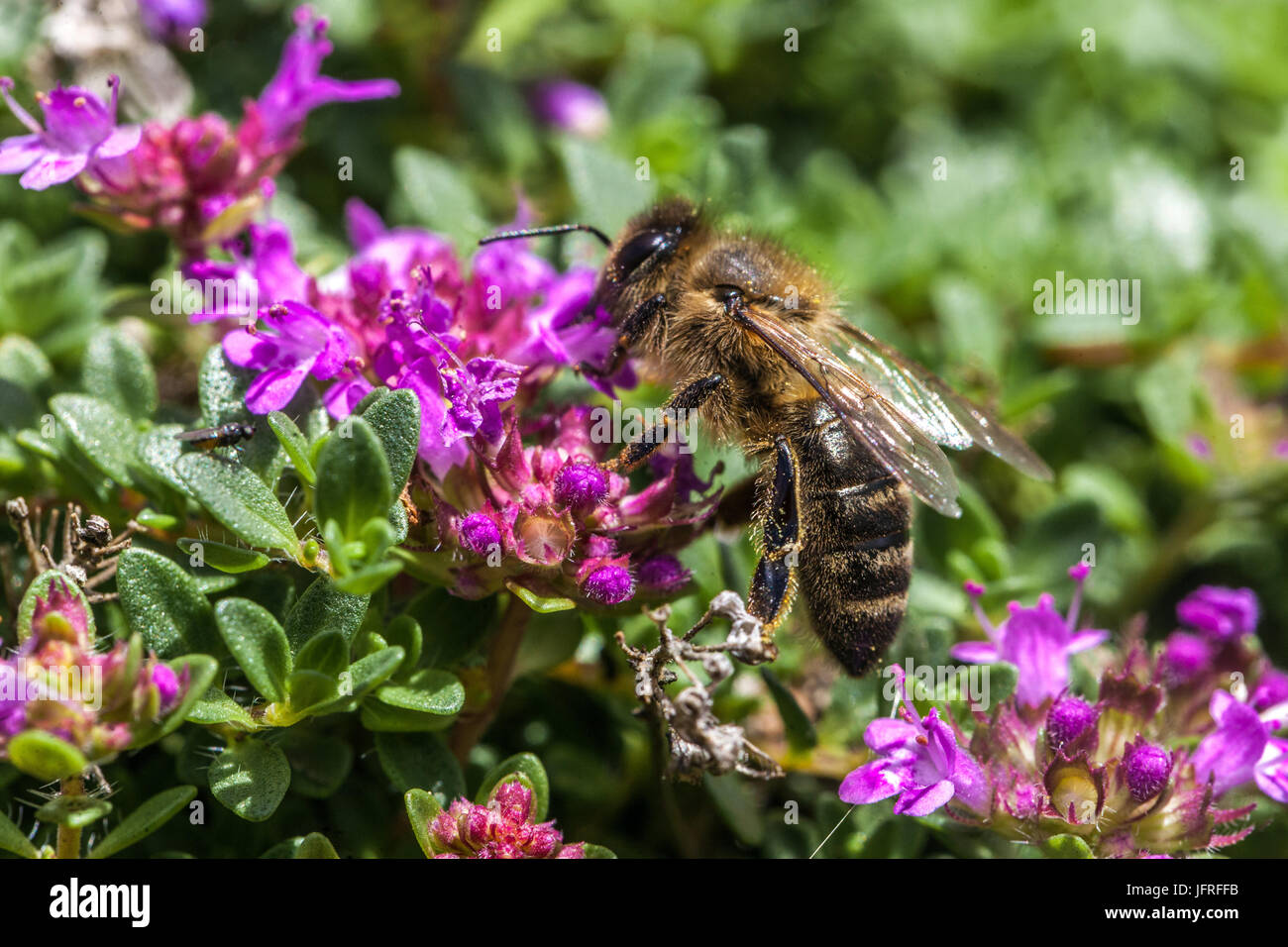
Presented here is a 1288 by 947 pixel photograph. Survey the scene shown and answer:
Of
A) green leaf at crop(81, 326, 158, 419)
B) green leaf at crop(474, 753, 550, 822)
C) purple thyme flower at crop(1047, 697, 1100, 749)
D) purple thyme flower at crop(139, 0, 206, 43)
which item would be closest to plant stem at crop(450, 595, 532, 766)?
green leaf at crop(474, 753, 550, 822)

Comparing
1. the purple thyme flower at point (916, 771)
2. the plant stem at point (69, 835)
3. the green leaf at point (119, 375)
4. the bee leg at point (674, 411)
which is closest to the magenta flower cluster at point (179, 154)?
the green leaf at point (119, 375)

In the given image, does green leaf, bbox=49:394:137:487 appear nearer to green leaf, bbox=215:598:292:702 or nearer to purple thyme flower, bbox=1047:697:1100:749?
green leaf, bbox=215:598:292:702

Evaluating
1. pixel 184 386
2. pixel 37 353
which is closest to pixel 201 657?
pixel 37 353

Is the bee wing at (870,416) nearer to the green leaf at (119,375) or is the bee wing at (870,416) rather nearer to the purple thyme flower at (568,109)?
the green leaf at (119,375)

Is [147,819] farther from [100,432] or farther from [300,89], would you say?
[300,89]

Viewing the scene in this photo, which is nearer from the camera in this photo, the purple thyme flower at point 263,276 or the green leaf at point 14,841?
the green leaf at point 14,841

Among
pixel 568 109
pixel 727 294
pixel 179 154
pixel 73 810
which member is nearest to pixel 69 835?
pixel 73 810
